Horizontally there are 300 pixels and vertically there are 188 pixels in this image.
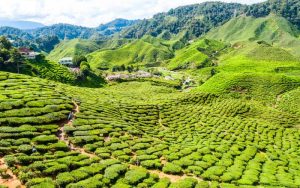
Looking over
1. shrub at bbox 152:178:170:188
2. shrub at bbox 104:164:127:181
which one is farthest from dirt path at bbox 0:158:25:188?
shrub at bbox 152:178:170:188

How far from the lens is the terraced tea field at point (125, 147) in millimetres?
31297

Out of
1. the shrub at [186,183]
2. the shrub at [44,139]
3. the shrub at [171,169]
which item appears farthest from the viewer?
the shrub at [44,139]

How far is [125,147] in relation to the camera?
1612 inches

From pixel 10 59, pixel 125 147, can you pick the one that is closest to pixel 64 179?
pixel 125 147

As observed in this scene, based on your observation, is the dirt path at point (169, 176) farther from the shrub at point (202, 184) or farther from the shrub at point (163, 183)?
the shrub at point (163, 183)

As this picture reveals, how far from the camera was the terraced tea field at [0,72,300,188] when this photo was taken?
1232 inches

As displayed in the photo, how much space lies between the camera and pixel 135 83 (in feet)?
520

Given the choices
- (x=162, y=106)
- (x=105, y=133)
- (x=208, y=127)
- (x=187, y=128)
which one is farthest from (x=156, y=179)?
(x=162, y=106)

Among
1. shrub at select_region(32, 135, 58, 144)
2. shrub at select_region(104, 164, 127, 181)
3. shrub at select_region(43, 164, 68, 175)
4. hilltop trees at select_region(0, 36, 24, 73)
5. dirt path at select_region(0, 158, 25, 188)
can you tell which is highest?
Answer: hilltop trees at select_region(0, 36, 24, 73)

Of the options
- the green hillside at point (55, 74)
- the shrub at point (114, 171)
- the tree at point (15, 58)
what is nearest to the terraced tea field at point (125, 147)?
the shrub at point (114, 171)

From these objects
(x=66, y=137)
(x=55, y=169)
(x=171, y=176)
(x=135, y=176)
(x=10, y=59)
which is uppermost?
(x=10, y=59)

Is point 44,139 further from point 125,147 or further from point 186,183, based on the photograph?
point 186,183

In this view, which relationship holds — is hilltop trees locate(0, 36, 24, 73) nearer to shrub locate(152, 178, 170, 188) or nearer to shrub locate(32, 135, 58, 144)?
shrub locate(32, 135, 58, 144)

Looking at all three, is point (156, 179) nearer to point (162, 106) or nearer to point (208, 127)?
point (208, 127)
